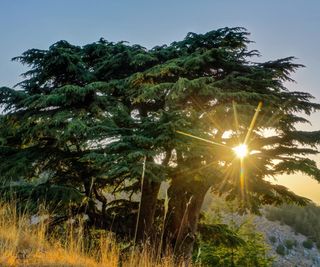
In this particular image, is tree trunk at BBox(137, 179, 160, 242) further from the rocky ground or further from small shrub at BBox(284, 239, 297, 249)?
small shrub at BBox(284, 239, 297, 249)

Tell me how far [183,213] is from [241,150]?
2.49 metres

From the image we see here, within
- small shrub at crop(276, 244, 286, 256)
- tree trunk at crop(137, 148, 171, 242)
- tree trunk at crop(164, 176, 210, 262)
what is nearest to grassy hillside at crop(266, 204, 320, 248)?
small shrub at crop(276, 244, 286, 256)

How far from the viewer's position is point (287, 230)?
46812 mm

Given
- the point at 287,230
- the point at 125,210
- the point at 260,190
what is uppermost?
the point at 260,190

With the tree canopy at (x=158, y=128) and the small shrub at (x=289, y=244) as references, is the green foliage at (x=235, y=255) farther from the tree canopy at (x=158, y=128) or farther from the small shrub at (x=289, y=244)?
the small shrub at (x=289, y=244)

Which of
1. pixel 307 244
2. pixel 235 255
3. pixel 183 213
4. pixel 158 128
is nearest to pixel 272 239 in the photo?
pixel 307 244

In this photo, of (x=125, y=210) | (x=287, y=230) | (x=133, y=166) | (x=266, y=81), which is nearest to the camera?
(x=133, y=166)

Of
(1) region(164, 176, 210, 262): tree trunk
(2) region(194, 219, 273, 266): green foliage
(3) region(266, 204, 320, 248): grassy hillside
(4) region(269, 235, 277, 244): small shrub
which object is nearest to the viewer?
(1) region(164, 176, 210, 262): tree trunk

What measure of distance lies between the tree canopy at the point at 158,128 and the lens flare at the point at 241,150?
0.44ft

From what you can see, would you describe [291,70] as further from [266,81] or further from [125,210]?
[125,210]

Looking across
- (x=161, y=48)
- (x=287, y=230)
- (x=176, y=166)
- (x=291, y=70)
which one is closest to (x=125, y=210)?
(x=176, y=166)

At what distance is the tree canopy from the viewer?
7.28 m

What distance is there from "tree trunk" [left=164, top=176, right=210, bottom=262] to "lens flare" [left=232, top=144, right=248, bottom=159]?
3.83ft

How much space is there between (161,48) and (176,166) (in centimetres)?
387
